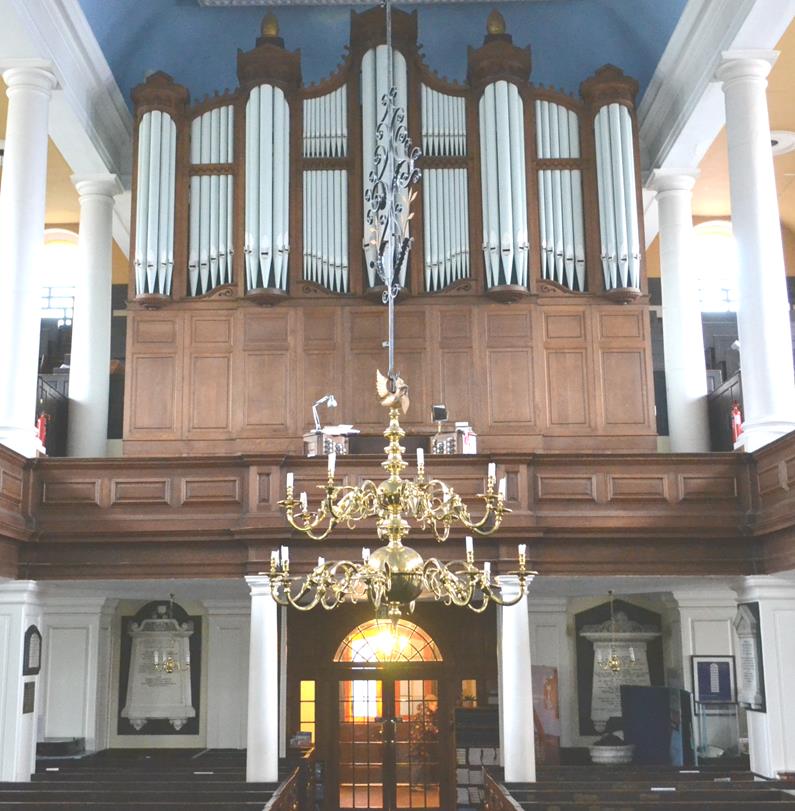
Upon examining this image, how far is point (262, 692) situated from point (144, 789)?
5.83 ft

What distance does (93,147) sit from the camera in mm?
16812

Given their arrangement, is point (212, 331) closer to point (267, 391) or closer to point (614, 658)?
point (267, 391)

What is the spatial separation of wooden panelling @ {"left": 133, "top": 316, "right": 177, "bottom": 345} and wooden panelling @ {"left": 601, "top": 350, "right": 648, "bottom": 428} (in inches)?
225

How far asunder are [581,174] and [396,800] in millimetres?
9237

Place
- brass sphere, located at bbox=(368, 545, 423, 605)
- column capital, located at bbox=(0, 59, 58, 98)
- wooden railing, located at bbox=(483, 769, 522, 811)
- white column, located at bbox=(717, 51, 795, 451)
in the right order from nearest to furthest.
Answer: brass sphere, located at bbox=(368, 545, 423, 605) → wooden railing, located at bbox=(483, 769, 522, 811) → white column, located at bbox=(717, 51, 795, 451) → column capital, located at bbox=(0, 59, 58, 98)

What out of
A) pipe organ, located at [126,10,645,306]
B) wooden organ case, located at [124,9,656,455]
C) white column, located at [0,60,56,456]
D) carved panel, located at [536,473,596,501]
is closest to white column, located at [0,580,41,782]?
white column, located at [0,60,56,456]

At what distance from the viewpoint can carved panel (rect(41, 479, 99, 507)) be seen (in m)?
13.5

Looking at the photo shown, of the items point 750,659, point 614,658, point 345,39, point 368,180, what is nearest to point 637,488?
point 750,659

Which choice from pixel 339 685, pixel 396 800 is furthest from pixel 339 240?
pixel 396 800

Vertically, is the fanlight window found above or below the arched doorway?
above

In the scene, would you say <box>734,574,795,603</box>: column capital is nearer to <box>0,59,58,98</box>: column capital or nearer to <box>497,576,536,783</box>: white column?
<box>497,576,536,783</box>: white column

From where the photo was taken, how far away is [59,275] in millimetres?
22062

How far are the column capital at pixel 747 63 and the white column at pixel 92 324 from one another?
8.90 metres

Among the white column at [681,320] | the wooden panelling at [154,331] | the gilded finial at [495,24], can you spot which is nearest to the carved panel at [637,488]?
the white column at [681,320]
